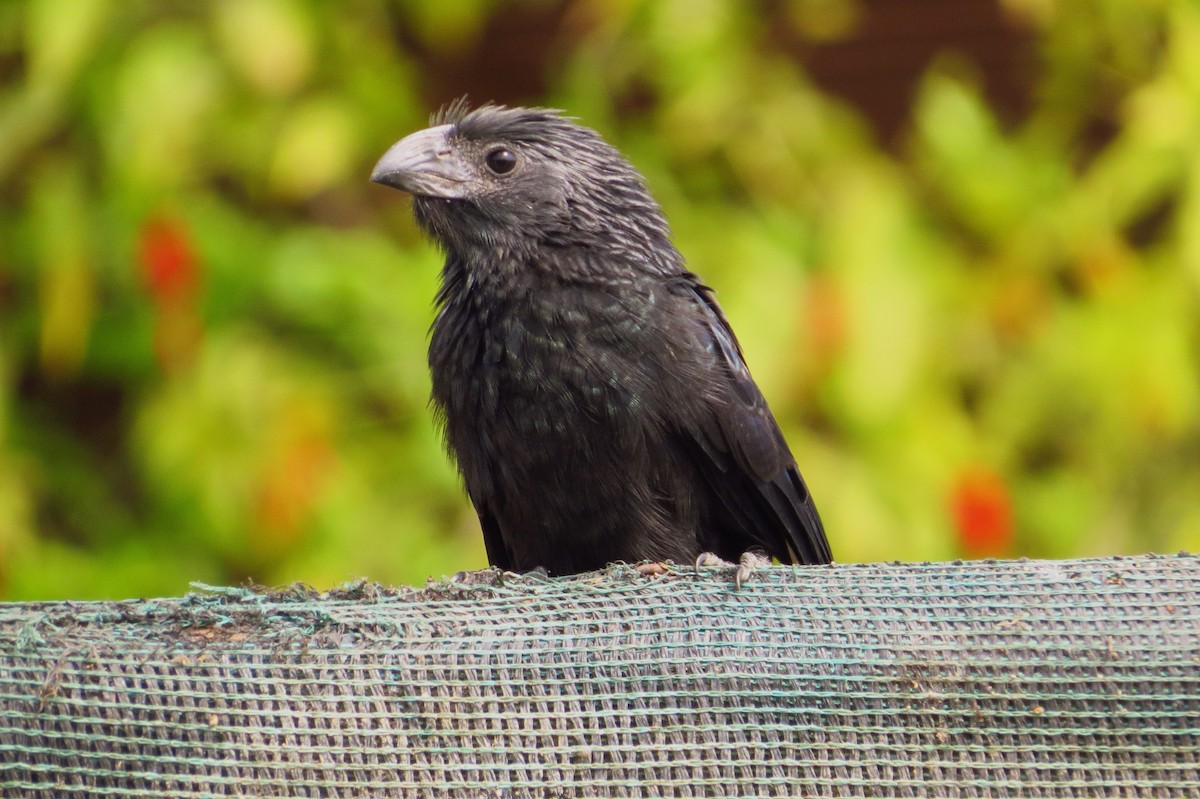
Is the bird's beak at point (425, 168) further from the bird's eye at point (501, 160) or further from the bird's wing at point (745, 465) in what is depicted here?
the bird's wing at point (745, 465)

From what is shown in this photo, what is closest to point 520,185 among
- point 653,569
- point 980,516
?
point 653,569

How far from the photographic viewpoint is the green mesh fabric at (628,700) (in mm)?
1807

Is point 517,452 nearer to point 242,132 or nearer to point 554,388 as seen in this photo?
point 554,388

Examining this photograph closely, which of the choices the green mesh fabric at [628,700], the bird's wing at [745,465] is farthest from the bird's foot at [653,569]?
the bird's wing at [745,465]

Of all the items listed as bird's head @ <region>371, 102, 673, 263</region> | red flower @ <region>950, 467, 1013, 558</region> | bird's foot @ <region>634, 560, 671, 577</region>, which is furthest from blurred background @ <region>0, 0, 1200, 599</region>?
bird's foot @ <region>634, 560, 671, 577</region>

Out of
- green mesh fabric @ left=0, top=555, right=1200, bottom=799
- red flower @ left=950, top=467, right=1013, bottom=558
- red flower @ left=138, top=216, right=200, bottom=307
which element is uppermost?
red flower @ left=138, top=216, right=200, bottom=307

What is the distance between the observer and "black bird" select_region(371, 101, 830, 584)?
286 cm

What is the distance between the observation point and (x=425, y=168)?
125 inches

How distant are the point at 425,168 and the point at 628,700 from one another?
1.66 meters

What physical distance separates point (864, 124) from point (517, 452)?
9.77 ft

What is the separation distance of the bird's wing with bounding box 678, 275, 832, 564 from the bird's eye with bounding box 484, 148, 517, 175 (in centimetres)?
50

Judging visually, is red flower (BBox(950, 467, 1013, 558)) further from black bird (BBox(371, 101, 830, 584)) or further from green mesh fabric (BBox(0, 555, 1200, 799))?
green mesh fabric (BBox(0, 555, 1200, 799))

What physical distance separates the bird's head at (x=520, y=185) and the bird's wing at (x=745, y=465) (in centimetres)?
24

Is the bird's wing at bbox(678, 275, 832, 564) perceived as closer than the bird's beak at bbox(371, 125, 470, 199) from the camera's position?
Yes
